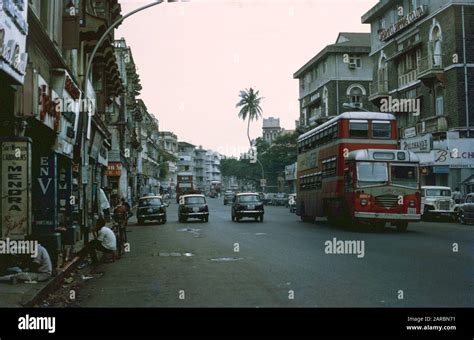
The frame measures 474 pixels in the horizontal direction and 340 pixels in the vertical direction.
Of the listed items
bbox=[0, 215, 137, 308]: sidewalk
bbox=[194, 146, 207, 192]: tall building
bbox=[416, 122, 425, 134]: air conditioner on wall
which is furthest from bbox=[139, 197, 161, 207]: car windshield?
bbox=[194, 146, 207, 192]: tall building

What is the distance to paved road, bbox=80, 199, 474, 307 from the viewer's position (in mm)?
9200

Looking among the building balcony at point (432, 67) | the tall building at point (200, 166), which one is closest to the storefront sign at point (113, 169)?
the building balcony at point (432, 67)

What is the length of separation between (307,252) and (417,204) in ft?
26.2

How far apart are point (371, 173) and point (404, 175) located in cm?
127

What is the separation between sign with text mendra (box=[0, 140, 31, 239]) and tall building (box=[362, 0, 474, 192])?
29.3 m

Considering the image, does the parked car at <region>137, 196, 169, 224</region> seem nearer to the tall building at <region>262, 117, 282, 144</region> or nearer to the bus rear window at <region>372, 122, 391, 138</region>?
the bus rear window at <region>372, 122, 391, 138</region>

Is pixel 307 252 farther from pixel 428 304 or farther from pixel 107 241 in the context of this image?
pixel 428 304

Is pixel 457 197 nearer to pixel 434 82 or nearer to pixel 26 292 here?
pixel 434 82

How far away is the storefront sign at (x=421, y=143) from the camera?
39.0 meters

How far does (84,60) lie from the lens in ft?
89.3

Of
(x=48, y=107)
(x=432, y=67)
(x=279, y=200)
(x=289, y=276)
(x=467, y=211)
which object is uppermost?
(x=432, y=67)

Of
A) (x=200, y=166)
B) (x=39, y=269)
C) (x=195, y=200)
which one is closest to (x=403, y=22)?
(x=195, y=200)
